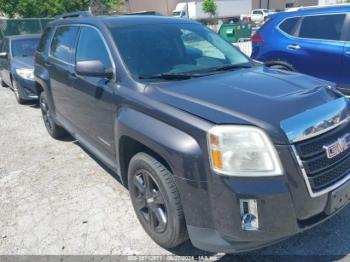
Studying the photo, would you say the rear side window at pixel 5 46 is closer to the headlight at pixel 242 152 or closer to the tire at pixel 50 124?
the tire at pixel 50 124

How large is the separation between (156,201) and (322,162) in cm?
129

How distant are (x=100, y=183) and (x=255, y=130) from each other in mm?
2537

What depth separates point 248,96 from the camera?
268cm

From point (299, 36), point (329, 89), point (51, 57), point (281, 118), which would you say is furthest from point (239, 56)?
point (299, 36)

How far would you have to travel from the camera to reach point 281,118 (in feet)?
7.76

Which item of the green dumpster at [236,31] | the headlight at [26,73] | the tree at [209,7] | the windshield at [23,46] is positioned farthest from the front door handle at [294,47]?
the tree at [209,7]

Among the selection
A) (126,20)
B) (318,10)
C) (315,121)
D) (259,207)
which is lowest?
(259,207)

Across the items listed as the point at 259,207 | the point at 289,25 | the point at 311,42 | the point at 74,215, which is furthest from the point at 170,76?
the point at 289,25

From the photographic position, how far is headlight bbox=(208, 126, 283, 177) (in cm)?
227

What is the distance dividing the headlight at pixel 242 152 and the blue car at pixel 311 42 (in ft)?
14.3

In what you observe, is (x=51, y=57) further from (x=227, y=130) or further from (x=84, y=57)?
(x=227, y=130)

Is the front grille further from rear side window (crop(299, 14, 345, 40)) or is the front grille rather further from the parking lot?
rear side window (crop(299, 14, 345, 40))

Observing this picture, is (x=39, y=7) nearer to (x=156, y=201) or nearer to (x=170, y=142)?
(x=156, y=201)

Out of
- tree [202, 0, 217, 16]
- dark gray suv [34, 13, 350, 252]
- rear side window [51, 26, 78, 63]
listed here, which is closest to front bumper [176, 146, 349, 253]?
dark gray suv [34, 13, 350, 252]
